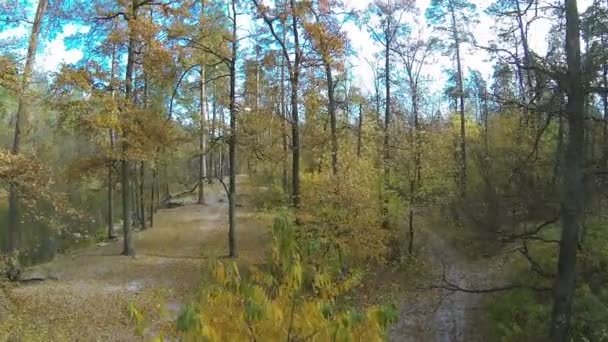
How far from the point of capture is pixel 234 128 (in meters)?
19.1

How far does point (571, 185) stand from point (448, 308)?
28.0 feet

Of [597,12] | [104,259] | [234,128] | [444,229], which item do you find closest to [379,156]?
[444,229]

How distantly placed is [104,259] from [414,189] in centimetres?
1136

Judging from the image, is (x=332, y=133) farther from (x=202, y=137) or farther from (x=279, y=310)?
(x=279, y=310)

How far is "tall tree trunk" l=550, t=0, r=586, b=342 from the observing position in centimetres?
783

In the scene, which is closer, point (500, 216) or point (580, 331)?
point (500, 216)

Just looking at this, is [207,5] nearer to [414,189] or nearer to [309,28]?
[309,28]

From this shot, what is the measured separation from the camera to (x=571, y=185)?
312 inches

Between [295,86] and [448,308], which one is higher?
[295,86]

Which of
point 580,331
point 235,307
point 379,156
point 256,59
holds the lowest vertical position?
point 580,331

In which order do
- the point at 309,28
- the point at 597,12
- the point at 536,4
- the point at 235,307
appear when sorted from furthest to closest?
the point at 309,28, the point at 536,4, the point at 597,12, the point at 235,307

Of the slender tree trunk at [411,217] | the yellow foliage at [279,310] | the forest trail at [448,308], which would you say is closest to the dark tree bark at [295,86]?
the slender tree trunk at [411,217]

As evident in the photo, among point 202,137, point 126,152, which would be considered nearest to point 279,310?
point 126,152

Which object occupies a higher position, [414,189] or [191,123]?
[191,123]
